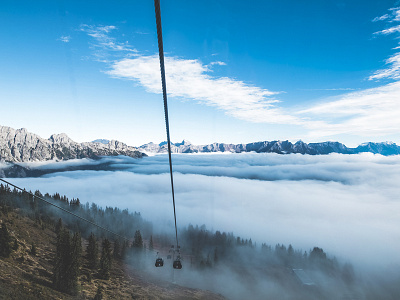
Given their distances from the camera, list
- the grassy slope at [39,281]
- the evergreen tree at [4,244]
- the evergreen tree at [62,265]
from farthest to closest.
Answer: the evergreen tree at [62,265] → the evergreen tree at [4,244] → the grassy slope at [39,281]

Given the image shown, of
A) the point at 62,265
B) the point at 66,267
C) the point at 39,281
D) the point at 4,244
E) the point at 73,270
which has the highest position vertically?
the point at 4,244

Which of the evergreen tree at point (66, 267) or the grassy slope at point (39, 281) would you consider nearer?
the grassy slope at point (39, 281)

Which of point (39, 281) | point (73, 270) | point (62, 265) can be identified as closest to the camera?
point (39, 281)

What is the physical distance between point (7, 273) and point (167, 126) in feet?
471

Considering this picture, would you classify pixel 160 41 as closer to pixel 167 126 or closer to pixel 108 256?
pixel 167 126

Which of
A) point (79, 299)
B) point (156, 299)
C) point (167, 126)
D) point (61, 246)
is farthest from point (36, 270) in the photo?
point (167, 126)

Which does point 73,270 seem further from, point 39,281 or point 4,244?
point 4,244

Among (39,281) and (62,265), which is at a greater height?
(62,265)

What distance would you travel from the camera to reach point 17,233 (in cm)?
19050

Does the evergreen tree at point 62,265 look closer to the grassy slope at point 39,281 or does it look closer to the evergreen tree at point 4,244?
the grassy slope at point 39,281

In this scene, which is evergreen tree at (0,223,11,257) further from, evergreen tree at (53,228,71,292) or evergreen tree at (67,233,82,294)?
evergreen tree at (67,233,82,294)

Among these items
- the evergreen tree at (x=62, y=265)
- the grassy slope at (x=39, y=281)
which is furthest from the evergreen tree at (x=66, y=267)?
the grassy slope at (x=39, y=281)

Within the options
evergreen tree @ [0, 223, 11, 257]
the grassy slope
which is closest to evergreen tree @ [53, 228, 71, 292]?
the grassy slope

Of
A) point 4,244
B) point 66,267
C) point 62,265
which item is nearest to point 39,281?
point 62,265
